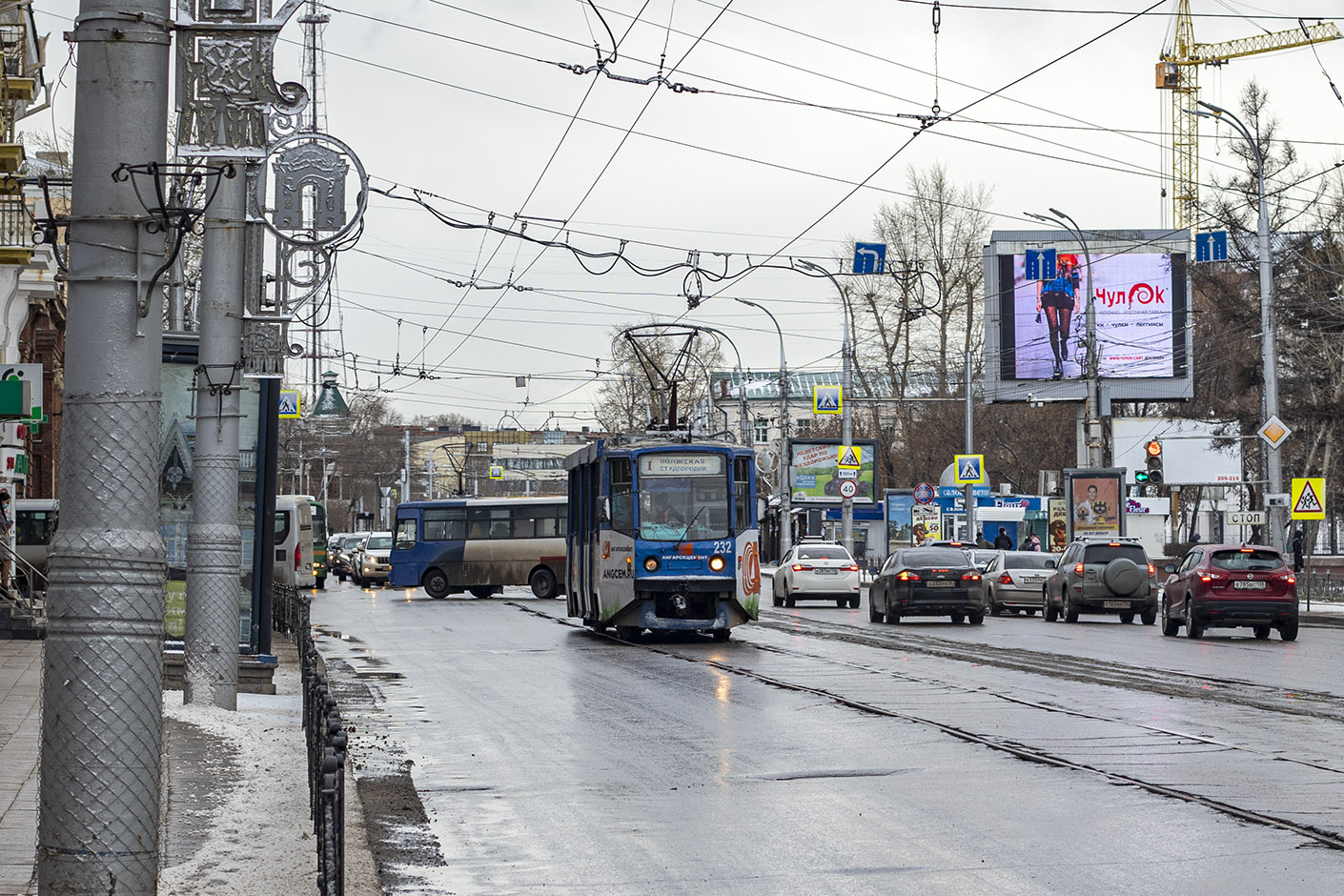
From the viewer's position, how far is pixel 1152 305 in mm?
67312

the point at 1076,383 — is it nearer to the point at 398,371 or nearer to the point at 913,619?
the point at 398,371

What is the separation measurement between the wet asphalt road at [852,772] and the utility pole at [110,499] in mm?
2449

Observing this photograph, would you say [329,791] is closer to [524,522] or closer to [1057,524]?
[524,522]

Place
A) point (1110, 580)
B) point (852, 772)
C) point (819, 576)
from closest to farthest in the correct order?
point (852, 772) < point (1110, 580) < point (819, 576)

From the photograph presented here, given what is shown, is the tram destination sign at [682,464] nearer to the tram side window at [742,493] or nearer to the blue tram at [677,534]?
the blue tram at [677,534]

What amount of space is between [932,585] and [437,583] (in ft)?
69.0

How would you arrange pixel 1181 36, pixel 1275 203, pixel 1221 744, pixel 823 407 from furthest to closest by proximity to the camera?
pixel 1181 36 → pixel 823 407 → pixel 1275 203 → pixel 1221 744

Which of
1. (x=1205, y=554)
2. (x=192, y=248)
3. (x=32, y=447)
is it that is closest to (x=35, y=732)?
(x=1205, y=554)

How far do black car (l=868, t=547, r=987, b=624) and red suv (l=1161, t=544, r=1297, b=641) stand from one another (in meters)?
5.31

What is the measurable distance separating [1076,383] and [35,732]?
58858 millimetres

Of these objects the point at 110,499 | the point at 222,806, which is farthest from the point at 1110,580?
the point at 110,499

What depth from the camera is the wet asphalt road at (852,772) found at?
8.32 meters

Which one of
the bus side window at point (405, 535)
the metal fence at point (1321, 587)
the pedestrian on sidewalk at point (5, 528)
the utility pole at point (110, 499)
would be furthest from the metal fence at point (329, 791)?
the bus side window at point (405, 535)

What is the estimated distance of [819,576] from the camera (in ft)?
141
